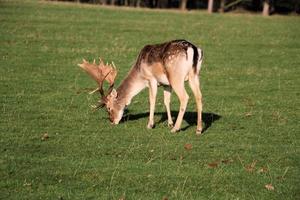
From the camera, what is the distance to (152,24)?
110 feet

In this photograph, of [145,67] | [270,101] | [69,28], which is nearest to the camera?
[145,67]

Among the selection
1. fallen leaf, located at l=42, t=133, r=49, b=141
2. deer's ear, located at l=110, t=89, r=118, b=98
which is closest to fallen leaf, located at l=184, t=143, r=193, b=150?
deer's ear, located at l=110, t=89, r=118, b=98

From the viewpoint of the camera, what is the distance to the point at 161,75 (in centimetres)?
1166

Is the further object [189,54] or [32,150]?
[189,54]

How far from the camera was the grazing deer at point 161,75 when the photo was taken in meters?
11.2

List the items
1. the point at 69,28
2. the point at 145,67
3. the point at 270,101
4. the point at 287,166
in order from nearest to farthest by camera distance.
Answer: the point at 287,166
the point at 145,67
the point at 270,101
the point at 69,28

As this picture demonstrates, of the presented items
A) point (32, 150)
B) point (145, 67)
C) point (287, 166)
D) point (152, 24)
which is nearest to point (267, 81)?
point (145, 67)

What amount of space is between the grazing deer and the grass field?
1.45ft

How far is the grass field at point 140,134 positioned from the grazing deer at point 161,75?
0.44 meters

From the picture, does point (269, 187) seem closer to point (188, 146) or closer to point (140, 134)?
point (188, 146)

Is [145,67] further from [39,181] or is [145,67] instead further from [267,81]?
[267,81]

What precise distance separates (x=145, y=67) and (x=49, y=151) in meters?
2.85

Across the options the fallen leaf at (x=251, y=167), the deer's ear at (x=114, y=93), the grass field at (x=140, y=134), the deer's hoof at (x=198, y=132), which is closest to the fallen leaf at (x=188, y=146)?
the grass field at (x=140, y=134)

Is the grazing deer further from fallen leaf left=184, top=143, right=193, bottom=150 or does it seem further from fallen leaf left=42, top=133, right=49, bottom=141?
fallen leaf left=42, top=133, right=49, bottom=141
